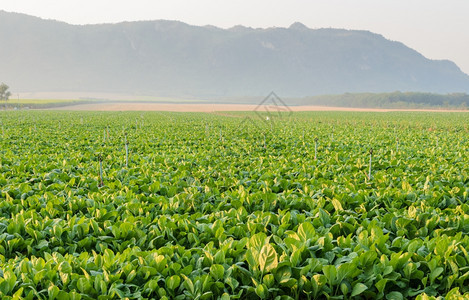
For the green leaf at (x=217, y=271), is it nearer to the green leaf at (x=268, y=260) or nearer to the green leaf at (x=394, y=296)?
the green leaf at (x=268, y=260)

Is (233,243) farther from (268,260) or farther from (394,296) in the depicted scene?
A: (394,296)

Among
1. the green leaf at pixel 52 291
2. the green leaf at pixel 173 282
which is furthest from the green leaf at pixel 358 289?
the green leaf at pixel 52 291

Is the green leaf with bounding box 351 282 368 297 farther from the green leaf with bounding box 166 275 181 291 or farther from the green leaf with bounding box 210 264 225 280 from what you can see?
the green leaf with bounding box 166 275 181 291

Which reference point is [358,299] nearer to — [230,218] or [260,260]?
[260,260]

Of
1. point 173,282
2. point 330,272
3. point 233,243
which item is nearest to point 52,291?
point 173,282

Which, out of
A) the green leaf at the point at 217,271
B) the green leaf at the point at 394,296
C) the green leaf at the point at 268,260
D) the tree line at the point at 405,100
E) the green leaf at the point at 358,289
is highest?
the tree line at the point at 405,100

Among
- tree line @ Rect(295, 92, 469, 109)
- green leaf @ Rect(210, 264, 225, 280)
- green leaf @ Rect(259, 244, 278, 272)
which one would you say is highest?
tree line @ Rect(295, 92, 469, 109)

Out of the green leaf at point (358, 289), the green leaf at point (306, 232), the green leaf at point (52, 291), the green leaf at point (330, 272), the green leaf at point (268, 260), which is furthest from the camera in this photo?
the green leaf at point (306, 232)

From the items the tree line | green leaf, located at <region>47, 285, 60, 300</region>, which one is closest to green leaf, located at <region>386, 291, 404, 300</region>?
green leaf, located at <region>47, 285, 60, 300</region>

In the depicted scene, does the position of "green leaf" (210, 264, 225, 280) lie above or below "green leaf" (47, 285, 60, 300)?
above

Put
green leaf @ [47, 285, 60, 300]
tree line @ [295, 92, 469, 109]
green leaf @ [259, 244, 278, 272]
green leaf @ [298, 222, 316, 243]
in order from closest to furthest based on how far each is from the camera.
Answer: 1. green leaf @ [47, 285, 60, 300]
2. green leaf @ [259, 244, 278, 272]
3. green leaf @ [298, 222, 316, 243]
4. tree line @ [295, 92, 469, 109]

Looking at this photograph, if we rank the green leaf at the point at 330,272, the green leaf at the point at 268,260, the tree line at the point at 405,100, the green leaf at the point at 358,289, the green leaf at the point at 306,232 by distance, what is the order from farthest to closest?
1. the tree line at the point at 405,100
2. the green leaf at the point at 306,232
3. the green leaf at the point at 268,260
4. the green leaf at the point at 330,272
5. the green leaf at the point at 358,289

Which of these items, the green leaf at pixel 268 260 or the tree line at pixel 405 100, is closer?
the green leaf at pixel 268 260

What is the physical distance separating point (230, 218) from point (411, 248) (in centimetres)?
217
